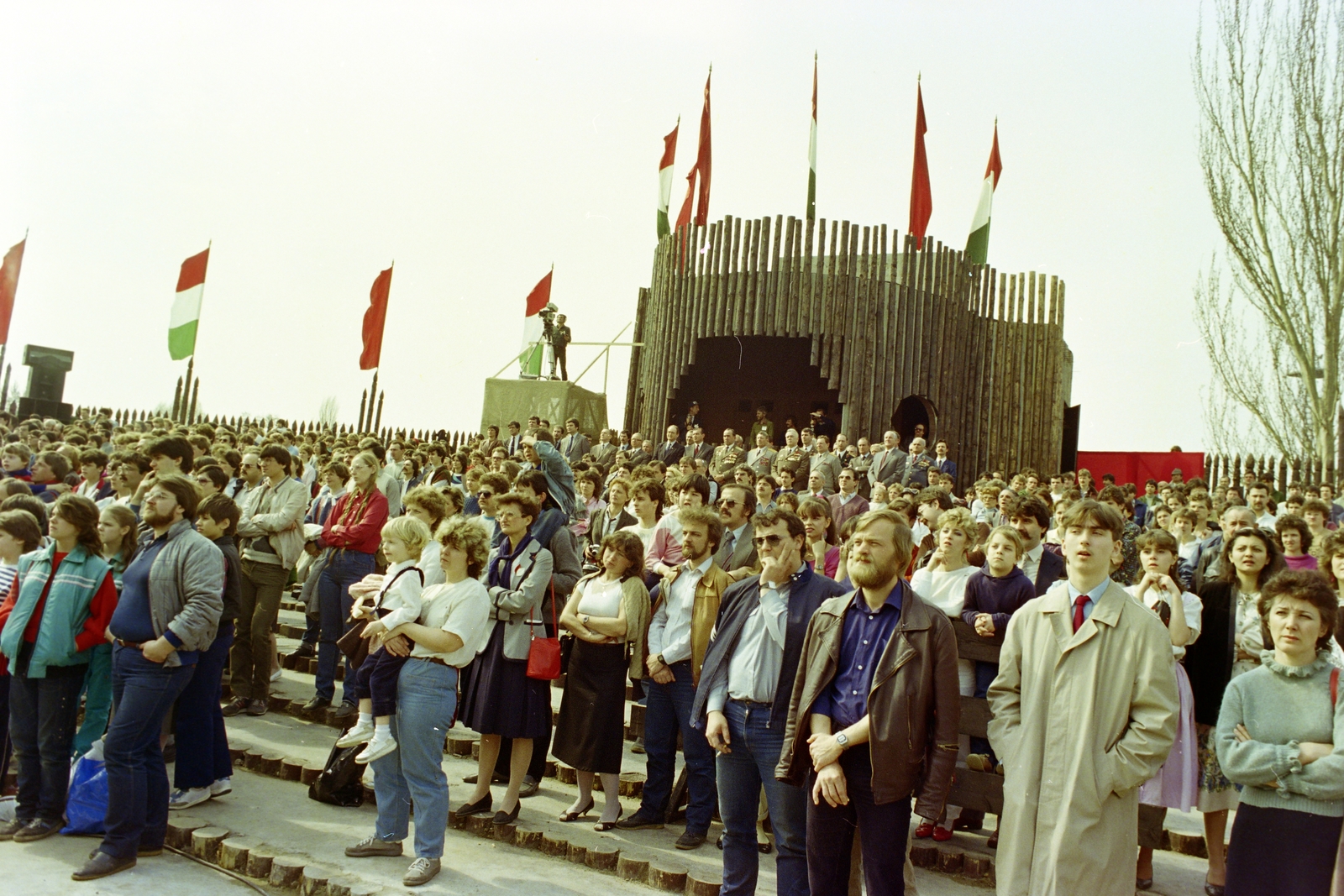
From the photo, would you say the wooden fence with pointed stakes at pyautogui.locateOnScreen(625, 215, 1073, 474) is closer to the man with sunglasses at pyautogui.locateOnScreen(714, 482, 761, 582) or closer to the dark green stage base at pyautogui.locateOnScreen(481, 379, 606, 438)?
the dark green stage base at pyautogui.locateOnScreen(481, 379, 606, 438)

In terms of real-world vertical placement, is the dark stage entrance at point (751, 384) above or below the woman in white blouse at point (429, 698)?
above

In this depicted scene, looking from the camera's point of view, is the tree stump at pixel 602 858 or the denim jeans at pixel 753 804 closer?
the denim jeans at pixel 753 804

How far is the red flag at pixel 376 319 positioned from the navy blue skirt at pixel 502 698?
49.0 feet

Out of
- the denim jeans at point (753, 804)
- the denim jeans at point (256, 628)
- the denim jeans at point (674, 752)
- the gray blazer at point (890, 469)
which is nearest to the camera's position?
the denim jeans at point (753, 804)

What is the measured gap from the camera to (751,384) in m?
20.8

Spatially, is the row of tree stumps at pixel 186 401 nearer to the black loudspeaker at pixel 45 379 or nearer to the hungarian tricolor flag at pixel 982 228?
the black loudspeaker at pixel 45 379

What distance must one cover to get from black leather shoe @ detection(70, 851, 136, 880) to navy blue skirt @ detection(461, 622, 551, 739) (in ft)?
5.68

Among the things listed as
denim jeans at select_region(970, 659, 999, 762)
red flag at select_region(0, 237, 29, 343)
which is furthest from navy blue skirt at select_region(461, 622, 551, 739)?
red flag at select_region(0, 237, 29, 343)

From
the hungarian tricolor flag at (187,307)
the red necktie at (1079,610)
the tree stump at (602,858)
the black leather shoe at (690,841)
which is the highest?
the hungarian tricolor flag at (187,307)

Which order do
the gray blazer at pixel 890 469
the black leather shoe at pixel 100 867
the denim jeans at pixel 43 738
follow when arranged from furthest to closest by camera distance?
the gray blazer at pixel 890 469 < the denim jeans at pixel 43 738 < the black leather shoe at pixel 100 867

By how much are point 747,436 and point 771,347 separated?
6.11ft

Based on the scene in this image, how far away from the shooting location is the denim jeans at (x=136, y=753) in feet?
16.0

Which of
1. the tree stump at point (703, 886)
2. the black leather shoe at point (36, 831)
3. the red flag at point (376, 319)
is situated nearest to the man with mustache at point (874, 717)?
the tree stump at point (703, 886)

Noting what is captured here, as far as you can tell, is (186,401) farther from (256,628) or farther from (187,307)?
(256,628)
